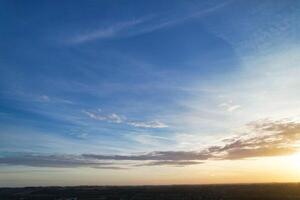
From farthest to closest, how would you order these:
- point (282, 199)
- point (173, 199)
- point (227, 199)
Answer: point (173, 199), point (227, 199), point (282, 199)

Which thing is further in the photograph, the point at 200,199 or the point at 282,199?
the point at 200,199

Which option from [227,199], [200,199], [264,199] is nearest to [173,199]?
[200,199]

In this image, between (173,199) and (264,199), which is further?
(173,199)

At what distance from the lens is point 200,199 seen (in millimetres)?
109062

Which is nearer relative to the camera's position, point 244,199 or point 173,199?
point 244,199

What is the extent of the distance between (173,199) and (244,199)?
77.3 feet

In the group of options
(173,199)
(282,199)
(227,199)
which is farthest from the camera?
(173,199)

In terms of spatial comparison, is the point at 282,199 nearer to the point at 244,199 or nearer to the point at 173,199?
the point at 244,199

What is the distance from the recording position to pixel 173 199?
110625 mm

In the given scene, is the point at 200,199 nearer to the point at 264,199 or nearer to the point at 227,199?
the point at 227,199

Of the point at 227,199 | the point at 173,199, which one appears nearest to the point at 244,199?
the point at 227,199

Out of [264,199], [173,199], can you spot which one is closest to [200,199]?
[173,199]

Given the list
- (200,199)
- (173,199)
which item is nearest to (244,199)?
(200,199)

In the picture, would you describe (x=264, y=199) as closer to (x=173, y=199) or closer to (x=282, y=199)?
(x=282, y=199)
